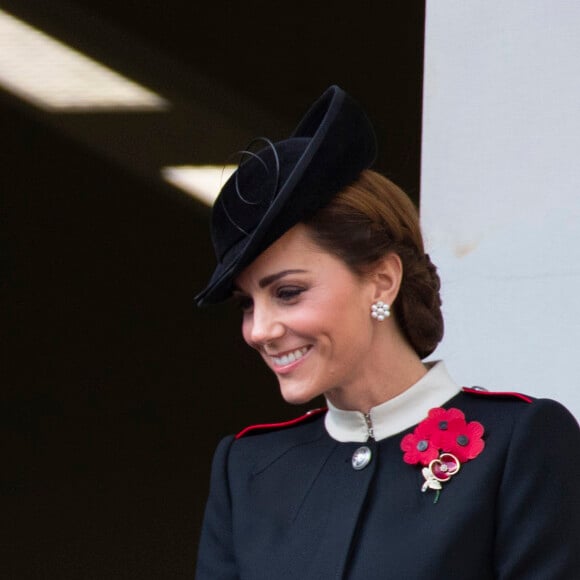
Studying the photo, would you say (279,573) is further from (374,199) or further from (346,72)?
(346,72)

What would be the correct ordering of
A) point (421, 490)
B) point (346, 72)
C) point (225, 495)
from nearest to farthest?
1. point (421, 490)
2. point (225, 495)
3. point (346, 72)

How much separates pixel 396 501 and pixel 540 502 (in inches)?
8.4

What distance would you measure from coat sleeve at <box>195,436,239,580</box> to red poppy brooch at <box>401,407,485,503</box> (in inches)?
12.1

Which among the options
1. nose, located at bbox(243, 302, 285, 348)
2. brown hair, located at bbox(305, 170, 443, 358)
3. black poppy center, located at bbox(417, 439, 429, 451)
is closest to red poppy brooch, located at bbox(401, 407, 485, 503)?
black poppy center, located at bbox(417, 439, 429, 451)

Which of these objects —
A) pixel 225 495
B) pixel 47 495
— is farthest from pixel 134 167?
pixel 225 495

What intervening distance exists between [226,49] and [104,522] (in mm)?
1261

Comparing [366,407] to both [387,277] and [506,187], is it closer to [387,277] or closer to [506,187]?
[387,277]

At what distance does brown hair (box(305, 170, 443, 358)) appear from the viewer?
2.02m

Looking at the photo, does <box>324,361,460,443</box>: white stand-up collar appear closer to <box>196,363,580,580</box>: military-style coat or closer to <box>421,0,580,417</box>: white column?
<box>196,363,580,580</box>: military-style coat

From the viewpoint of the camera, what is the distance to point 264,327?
78.3 inches

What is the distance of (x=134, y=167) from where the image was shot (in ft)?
13.2

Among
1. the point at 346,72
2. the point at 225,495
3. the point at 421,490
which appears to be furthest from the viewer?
the point at 346,72

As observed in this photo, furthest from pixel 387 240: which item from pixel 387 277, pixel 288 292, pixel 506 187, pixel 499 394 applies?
pixel 506 187

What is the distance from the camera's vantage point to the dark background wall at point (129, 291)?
397 centimetres
